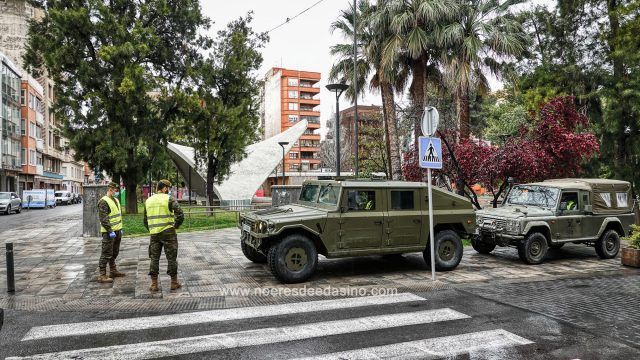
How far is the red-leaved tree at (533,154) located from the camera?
45.8 ft

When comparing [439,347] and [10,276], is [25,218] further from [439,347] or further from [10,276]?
[439,347]

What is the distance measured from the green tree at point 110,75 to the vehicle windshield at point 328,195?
15.4 metres

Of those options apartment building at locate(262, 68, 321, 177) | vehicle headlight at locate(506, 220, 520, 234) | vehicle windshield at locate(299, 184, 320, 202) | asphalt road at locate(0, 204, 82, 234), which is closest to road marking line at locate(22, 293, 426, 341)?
vehicle windshield at locate(299, 184, 320, 202)

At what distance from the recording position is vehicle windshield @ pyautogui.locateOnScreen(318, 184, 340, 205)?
8414mm

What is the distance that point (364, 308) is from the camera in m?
6.40

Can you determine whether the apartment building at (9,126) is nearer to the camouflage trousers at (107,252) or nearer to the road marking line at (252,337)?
the camouflage trousers at (107,252)

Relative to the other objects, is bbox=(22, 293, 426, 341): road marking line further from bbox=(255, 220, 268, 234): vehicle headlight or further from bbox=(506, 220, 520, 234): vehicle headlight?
bbox=(506, 220, 520, 234): vehicle headlight

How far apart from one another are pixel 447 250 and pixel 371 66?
12.1 metres

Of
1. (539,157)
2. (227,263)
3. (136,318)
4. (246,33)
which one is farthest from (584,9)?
(136,318)

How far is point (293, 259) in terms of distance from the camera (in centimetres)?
786

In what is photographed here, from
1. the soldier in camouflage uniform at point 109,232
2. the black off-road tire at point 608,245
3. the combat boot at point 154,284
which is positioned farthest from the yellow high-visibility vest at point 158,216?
Answer: the black off-road tire at point 608,245

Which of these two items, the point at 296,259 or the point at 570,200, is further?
the point at 570,200

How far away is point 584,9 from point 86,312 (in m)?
21.9

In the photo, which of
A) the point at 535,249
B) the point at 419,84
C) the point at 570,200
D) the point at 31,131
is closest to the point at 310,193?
the point at 535,249
